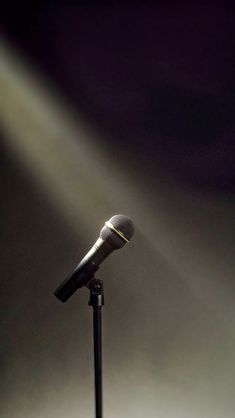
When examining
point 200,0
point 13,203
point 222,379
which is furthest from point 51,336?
point 200,0

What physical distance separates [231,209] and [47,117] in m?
0.95

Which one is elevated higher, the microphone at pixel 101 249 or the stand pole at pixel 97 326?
the microphone at pixel 101 249

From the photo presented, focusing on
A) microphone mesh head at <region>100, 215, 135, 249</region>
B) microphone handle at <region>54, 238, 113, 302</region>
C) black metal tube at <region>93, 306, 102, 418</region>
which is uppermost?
microphone mesh head at <region>100, 215, 135, 249</region>

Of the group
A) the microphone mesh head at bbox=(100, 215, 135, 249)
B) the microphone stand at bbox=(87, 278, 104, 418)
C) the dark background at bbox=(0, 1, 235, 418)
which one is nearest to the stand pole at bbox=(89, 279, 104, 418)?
the microphone stand at bbox=(87, 278, 104, 418)

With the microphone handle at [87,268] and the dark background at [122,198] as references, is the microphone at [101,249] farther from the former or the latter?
the dark background at [122,198]

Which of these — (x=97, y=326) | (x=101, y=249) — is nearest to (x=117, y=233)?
(x=101, y=249)

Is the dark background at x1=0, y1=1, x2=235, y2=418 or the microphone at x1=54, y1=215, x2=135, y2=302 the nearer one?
the microphone at x1=54, y1=215, x2=135, y2=302

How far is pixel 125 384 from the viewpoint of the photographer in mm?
2094

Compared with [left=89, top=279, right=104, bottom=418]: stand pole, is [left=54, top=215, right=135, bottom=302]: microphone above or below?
above

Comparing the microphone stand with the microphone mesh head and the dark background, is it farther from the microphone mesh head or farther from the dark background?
the dark background

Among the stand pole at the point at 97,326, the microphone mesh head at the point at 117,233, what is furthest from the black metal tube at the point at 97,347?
the microphone mesh head at the point at 117,233

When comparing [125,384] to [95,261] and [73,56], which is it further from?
[73,56]

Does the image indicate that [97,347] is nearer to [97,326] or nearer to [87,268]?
[97,326]

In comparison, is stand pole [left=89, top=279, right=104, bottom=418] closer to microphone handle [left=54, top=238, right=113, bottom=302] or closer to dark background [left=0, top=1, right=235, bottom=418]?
microphone handle [left=54, top=238, right=113, bottom=302]
